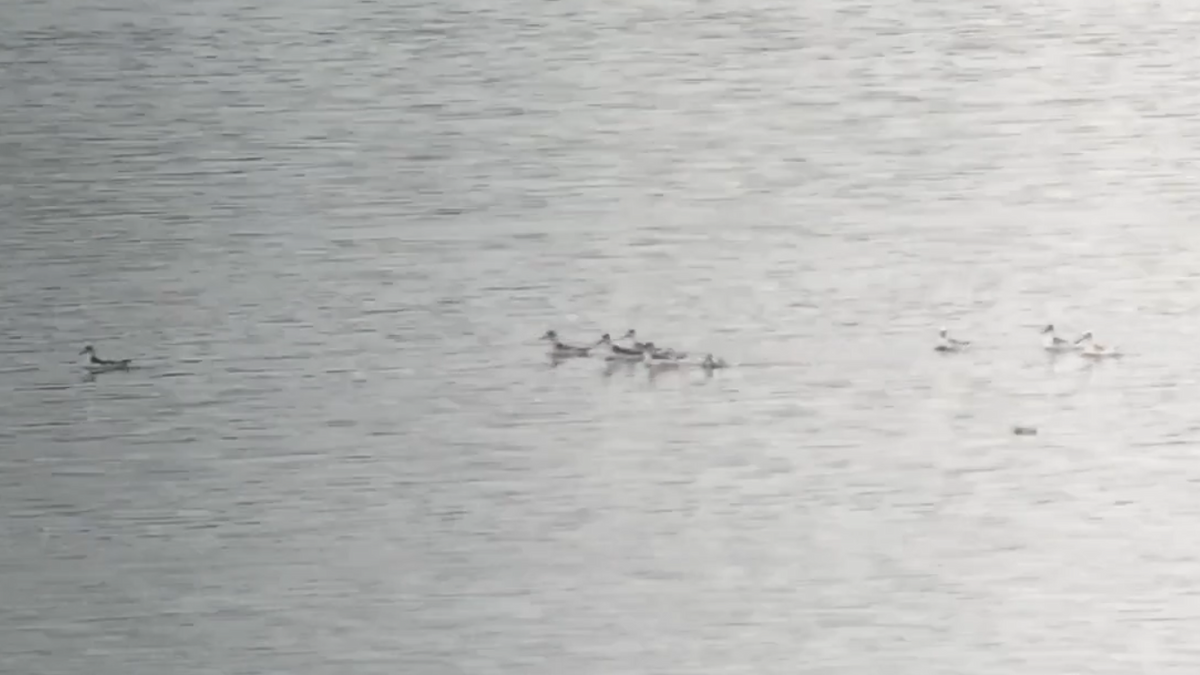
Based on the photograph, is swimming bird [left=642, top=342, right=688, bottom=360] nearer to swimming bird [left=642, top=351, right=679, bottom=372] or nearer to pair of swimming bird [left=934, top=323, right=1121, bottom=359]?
swimming bird [left=642, top=351, right=679, bottom=372]

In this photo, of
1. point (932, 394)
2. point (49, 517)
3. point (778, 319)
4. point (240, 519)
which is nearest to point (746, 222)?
point (778, 319)

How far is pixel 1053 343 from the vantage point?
86cm

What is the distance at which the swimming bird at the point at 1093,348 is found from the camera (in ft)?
2.82

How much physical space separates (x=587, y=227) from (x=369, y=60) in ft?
0.69

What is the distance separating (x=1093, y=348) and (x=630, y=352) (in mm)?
354

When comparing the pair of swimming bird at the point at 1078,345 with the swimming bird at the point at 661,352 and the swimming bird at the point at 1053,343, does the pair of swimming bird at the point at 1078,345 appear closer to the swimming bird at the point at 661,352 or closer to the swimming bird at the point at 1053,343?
the swimming bird at the point at 1053,343

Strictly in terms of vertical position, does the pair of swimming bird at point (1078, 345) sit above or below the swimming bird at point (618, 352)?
below

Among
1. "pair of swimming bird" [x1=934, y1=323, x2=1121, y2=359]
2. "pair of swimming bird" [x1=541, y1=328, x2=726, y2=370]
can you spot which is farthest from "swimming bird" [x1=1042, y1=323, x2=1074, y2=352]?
"pair of swimming bird" [x1=541, y1=328, x2=726, y2=370]

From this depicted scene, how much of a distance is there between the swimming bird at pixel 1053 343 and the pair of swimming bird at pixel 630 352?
247mm

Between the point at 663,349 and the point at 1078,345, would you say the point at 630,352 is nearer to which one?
the point at 663,349

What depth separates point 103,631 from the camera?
0.86 metres

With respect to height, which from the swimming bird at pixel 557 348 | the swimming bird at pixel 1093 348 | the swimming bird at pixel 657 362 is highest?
the swimming bird at pixel 557 348

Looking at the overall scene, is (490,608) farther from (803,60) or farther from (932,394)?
(803,60)

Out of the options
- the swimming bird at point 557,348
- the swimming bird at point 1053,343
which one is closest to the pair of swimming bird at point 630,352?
the swimming bird at point 557,348
